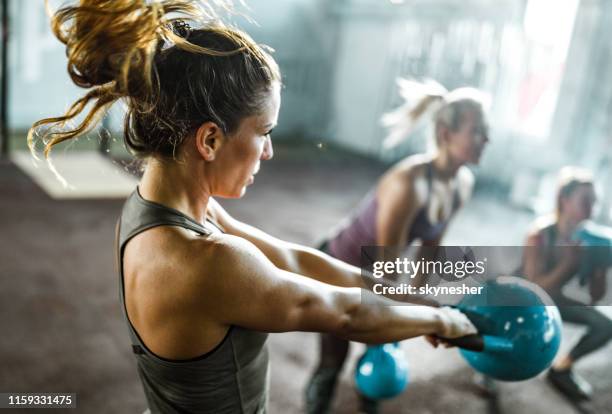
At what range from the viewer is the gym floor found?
2260mm

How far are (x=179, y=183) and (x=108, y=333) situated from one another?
203 centimetres

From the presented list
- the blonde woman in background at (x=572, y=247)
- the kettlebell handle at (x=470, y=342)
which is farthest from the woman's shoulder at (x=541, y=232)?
the kettlebell handle at (x=470, y=342)

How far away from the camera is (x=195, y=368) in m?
0.85

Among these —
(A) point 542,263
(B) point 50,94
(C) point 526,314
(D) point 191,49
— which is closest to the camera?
(D) point 191,49

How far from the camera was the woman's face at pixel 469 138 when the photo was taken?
1.87 meters

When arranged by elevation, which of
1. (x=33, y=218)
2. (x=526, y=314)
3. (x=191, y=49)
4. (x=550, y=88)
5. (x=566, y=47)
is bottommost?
(x=33, y=218)

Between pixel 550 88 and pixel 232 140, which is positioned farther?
pixel 550 88

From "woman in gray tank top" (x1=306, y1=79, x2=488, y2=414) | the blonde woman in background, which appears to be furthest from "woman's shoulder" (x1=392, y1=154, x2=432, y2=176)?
the blonde woman in background

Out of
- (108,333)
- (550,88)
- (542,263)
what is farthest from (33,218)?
(550,88)

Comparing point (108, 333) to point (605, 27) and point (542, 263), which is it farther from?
point (605, 27)

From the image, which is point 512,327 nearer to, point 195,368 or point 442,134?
point 195,368

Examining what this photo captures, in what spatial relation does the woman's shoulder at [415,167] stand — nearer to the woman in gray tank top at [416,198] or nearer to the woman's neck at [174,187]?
the woman in gray tank top at [416,198]

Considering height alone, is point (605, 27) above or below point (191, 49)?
below

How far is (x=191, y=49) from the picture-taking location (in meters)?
0.76
